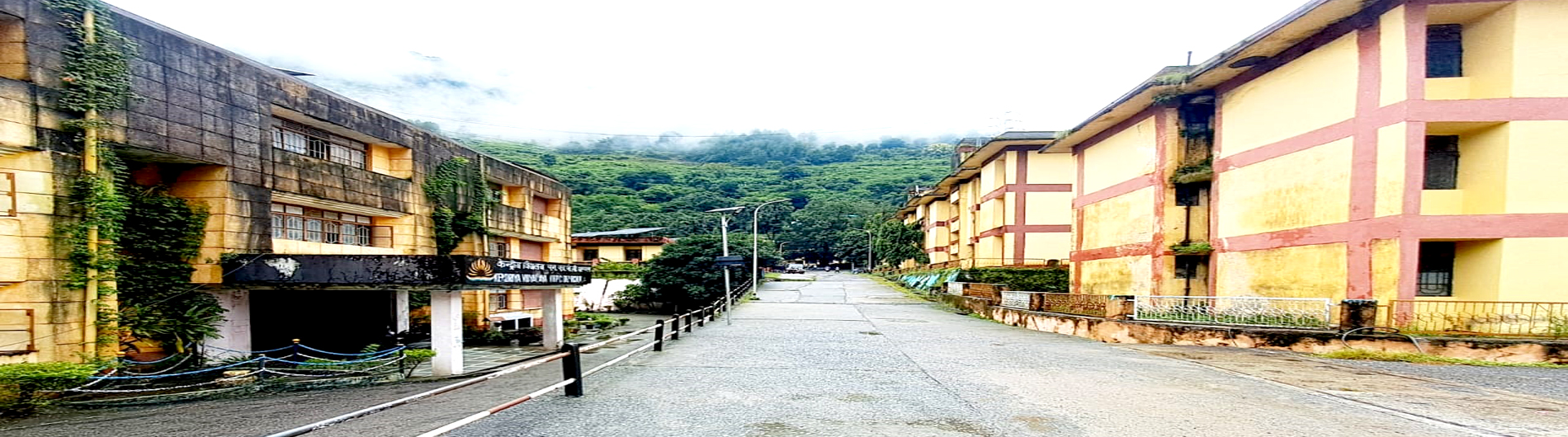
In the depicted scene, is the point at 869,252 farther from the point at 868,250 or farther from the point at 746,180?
the point at 746,180

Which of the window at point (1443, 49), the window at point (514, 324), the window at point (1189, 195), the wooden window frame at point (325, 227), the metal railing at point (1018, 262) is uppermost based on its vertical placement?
the window at point (1443, 49)

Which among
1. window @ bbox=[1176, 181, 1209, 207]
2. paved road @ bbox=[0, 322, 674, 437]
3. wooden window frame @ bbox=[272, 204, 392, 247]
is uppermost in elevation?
window @ bbox=[1176, 181, 1209, 207]

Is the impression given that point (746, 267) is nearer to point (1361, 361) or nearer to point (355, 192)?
point (355, 192)

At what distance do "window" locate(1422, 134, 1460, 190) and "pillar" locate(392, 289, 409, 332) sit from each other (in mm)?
21839

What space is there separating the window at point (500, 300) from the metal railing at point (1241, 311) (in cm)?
1783

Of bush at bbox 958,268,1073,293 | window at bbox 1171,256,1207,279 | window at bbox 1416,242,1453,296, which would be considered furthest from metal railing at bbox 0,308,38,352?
bush at bbox 958,268,1073,293

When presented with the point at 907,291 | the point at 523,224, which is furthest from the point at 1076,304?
the point at 907,291

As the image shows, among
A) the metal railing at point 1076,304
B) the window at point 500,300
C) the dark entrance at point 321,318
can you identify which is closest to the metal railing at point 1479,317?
the metal railing at point 1076,304

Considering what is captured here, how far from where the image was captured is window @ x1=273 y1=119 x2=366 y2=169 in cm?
1266

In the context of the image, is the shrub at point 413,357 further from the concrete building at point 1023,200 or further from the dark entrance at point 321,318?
the concrete building at point 1023,200

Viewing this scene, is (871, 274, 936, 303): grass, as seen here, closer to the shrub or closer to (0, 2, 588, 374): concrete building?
(0, 2, 588, 374): concrete building

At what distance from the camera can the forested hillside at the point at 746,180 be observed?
245 ft

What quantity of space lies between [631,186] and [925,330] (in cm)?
7872

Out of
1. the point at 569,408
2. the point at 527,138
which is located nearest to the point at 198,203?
the point at 569,408
